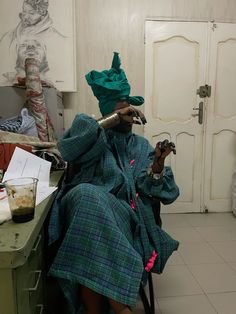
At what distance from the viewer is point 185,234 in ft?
7.93

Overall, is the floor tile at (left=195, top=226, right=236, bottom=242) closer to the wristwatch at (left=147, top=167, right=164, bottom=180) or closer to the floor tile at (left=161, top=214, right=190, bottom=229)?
the floor tile at (left=161, top=214, right=190, bottom=229)

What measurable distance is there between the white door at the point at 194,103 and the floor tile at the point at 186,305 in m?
1.42

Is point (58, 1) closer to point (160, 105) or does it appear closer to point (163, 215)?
point (160, 105)

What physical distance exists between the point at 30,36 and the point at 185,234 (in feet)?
7.11

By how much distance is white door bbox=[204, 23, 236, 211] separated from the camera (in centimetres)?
276

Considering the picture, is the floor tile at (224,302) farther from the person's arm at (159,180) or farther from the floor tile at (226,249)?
the person's arm at (159,180)

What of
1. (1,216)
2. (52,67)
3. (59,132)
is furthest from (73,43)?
(1,216)

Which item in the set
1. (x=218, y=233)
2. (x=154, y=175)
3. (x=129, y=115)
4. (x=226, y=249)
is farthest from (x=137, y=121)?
(x=218, y=233)

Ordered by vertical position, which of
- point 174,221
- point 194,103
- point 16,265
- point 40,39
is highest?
point 40,39

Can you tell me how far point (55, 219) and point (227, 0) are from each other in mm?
2701

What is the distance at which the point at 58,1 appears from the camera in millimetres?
2498

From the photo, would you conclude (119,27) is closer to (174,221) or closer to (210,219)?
(174,221)

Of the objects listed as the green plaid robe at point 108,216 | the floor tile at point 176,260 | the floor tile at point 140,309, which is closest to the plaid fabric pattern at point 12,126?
the green plaid robe at point 108,216

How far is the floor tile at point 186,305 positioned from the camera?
145 cm
